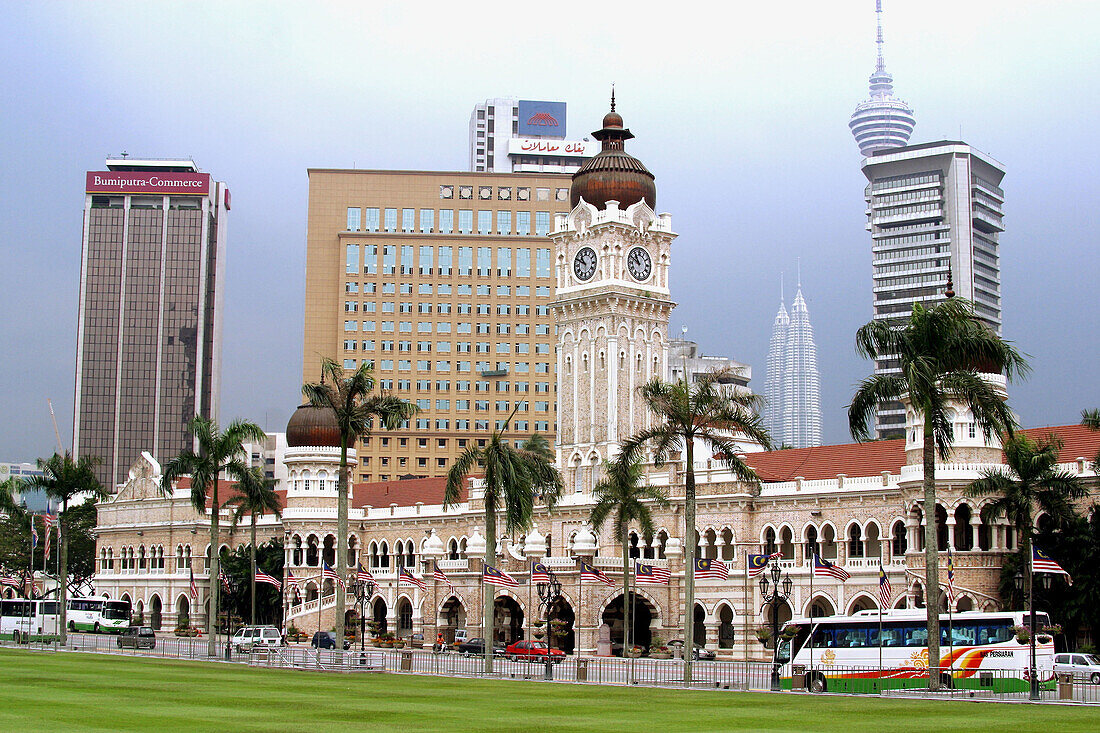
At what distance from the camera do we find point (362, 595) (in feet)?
252

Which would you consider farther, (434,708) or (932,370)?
(932,370)

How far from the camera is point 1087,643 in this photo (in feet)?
203

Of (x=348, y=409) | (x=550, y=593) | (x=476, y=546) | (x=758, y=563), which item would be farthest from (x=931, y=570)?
(x=476, y=546)

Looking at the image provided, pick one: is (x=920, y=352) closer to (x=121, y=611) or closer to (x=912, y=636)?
(x=912, y=636)

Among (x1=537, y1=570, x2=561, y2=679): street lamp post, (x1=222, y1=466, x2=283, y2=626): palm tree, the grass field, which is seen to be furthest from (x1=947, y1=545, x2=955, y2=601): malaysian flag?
(x1=222, y1=466, x2=283, y2=626): palm tree

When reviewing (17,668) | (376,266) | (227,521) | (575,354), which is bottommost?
(17,668)

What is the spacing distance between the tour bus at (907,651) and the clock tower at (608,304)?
3525 centimetres

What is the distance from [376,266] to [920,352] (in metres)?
109

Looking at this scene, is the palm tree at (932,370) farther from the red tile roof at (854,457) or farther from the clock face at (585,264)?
the clock face at (585,264)

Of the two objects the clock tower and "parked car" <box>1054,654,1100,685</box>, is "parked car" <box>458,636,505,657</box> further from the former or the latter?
"parked car" <box>1054,654,1100,685</box>

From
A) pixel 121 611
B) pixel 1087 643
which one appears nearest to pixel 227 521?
pixel 121 611

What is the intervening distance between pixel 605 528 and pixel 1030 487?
28895 millimetres

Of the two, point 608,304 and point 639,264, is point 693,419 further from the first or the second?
point 639,264

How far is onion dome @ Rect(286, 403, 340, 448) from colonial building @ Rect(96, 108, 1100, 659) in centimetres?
14
